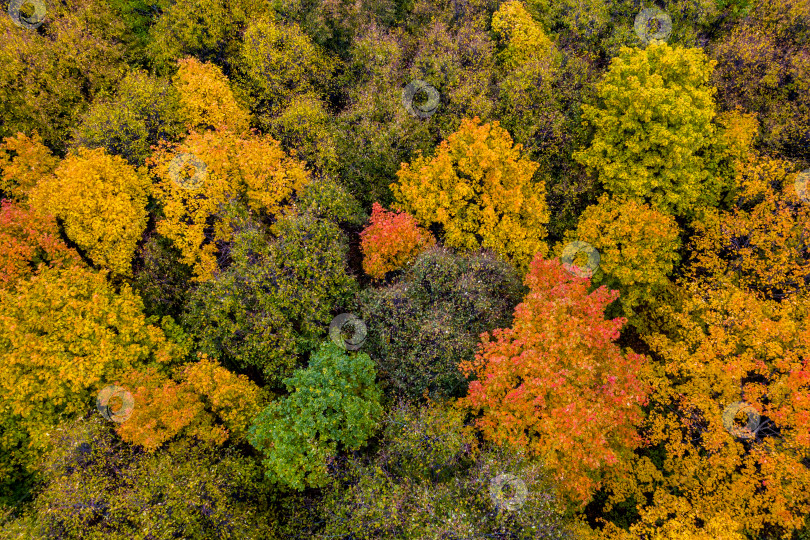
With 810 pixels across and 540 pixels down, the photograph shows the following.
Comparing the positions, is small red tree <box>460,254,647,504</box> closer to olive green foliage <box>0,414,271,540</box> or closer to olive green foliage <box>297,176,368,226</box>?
olive green foliage <box>0,414,271,540</box>

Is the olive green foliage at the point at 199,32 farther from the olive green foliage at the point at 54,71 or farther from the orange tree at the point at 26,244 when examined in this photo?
the orange tree at the point at 26,244

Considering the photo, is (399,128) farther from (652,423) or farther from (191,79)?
(652,423)

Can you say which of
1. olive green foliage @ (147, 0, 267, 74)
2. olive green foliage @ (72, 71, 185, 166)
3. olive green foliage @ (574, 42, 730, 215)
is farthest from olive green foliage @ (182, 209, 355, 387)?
olive green foliage @ (574, 42, 730, 215)

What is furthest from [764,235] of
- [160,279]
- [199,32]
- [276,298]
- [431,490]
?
[199,32]

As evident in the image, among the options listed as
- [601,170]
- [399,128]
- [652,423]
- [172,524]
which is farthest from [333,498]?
[601,170]

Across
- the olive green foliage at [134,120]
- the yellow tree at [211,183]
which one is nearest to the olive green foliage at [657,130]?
the yellow tree at [211,183]
